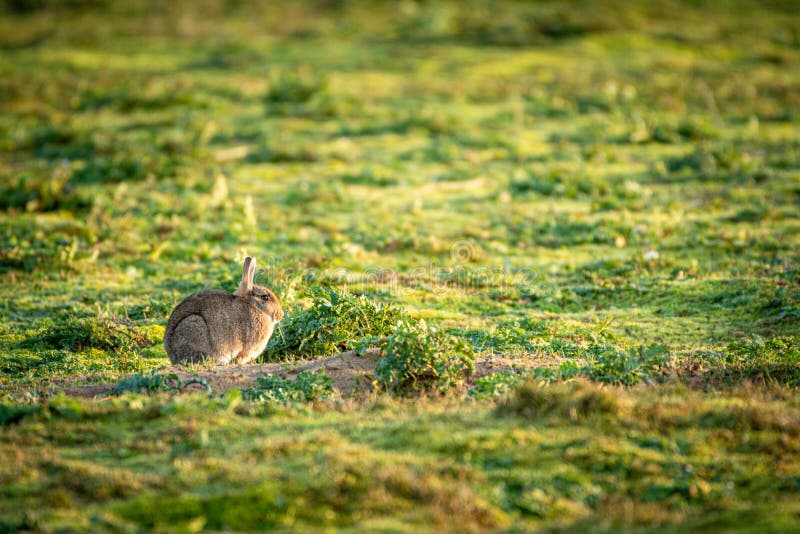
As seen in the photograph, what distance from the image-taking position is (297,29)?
34.3 meters

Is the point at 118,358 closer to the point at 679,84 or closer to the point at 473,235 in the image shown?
the point at 473,235

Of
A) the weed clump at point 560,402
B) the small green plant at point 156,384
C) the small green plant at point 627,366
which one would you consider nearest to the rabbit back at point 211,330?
the small green plant at point 156,384

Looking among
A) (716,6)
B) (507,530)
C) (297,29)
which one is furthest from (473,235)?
(716,6)

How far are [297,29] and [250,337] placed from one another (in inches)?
1084

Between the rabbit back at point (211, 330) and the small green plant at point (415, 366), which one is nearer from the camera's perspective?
the small green plant at point (415, 366)

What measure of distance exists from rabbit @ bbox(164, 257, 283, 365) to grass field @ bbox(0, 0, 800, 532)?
0.30 m

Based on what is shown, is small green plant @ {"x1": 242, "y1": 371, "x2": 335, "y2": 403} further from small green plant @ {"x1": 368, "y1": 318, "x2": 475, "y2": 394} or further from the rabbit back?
the rabbit back

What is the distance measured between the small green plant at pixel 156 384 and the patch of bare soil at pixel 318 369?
0.24ft

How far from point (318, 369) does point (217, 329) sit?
4.02ft

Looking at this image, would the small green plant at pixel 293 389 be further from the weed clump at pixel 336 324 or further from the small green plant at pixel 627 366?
the small green plant at pixel 627 366

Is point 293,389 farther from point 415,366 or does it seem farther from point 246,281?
point 246,281

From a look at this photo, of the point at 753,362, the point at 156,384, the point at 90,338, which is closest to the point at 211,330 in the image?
the point at 156,384

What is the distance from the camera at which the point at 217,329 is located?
8.42 metres

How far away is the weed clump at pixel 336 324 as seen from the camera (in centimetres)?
884
